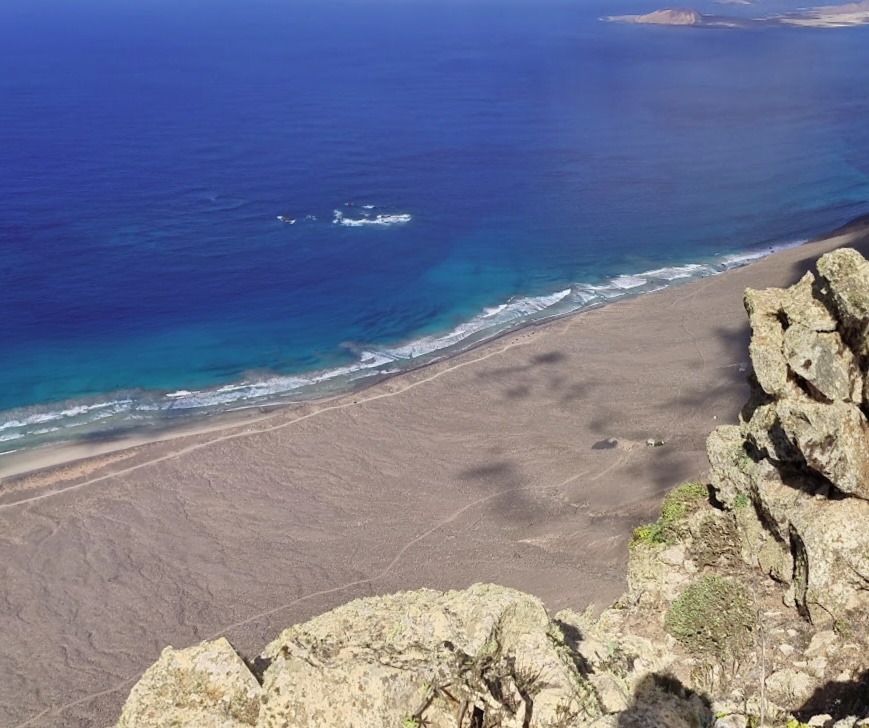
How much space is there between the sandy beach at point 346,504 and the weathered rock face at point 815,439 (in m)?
11.1

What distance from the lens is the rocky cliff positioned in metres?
10.8

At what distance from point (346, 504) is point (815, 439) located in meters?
23.5

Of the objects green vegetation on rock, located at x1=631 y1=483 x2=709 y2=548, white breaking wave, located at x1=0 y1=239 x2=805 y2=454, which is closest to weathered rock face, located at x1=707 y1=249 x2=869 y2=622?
green vegetation on rock, located at x1=631 y1=483 x2=709 y2=548

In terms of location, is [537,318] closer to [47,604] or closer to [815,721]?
[47,604]

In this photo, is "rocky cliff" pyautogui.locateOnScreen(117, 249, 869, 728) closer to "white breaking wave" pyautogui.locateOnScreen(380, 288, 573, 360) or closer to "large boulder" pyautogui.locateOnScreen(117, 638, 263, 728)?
"large boulder" pyautogui.locateOnScreen(117, 638, 263, 728)

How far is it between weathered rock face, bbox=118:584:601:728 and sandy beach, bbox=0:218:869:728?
15899mm

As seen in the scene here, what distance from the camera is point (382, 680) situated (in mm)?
10609

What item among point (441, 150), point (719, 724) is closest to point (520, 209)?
point (441, 150)

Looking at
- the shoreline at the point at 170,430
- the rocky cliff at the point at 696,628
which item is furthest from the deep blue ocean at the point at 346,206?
the rocky cliff at the point at 696,628

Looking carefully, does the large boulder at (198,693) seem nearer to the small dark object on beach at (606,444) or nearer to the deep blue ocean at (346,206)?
the small dark object on beach at (606,444)

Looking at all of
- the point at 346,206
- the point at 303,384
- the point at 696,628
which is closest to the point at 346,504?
the point at 303,384

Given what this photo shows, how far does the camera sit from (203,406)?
4856 centimetres

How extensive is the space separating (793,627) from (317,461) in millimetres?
26468

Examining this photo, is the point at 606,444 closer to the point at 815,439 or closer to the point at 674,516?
the point at 674,516
